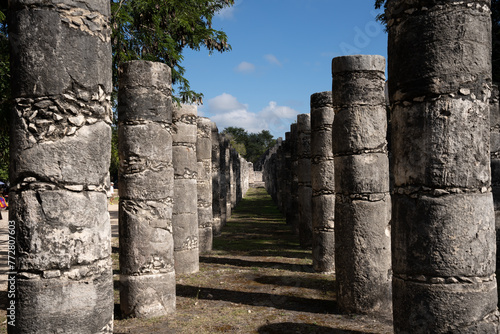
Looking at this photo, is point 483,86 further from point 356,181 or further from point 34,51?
point 34,51

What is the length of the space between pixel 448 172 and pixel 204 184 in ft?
30.4

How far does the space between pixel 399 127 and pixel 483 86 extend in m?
0.80

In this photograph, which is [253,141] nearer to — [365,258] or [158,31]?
[158,31]

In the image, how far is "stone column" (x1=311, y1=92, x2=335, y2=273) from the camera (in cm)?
1009

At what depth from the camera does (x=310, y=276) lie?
9773 millimetres

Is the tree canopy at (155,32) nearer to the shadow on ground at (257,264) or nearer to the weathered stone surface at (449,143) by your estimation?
the shadow on ground at (257,264)

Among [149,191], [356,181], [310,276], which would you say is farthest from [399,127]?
[310,276]

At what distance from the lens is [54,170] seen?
3.76 metres

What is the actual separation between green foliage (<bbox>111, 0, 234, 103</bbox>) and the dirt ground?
4513 mm

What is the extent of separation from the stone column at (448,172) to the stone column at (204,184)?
8976 mm

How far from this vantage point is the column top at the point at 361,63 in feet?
25.1

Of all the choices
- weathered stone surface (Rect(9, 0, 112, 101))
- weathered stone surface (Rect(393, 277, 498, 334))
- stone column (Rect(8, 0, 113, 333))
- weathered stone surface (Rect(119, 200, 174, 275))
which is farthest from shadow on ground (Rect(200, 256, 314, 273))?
weathered stone surface (Rect(9, 0, 112, 101))

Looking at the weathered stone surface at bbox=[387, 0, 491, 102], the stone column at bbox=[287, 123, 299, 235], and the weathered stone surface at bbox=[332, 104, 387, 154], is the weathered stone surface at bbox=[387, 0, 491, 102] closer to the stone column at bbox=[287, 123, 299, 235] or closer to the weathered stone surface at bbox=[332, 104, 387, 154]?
the weathered stone surface at bbox=[332, 104, 387, 154]

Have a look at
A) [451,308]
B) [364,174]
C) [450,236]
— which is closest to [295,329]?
[364,174]
